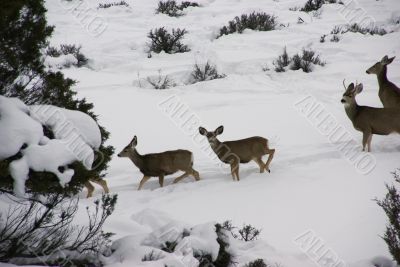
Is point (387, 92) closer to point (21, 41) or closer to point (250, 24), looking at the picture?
point (21, 41)

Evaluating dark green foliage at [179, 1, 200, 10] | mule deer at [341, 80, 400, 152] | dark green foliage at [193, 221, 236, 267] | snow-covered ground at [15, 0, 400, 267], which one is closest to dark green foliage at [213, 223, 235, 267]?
dark green foliage at [193, 221, 236, 267]

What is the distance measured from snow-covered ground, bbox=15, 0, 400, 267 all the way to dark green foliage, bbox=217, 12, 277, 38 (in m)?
0.59

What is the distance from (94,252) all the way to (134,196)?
99.2 inches

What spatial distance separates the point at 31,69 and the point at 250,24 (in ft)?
46.4

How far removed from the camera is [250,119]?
9836mm

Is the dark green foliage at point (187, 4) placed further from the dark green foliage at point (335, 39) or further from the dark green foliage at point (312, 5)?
the dark green foliage at point (335, 39)

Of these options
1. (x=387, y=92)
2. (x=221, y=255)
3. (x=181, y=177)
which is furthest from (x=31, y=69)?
(x=387, y=92)

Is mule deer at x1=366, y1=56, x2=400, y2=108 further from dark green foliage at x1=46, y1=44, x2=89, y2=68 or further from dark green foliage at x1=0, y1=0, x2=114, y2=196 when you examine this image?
dark green foliage at x1=46, y1=44, x2=89, y2=68

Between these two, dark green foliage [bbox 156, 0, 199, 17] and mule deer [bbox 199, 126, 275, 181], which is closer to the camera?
mule deer [bbox 199, 126, 275, 181]

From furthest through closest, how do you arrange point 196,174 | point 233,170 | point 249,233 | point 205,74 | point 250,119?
point 205,74 < point 250,119 < point 196,174 < point 233,170 < point 249,233

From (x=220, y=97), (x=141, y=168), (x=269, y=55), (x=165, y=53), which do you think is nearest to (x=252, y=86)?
(x=220, y=97)

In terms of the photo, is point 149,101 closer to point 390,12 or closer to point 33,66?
point 33,66

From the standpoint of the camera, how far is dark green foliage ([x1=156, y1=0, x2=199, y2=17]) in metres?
19.9

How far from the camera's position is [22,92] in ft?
14.3
